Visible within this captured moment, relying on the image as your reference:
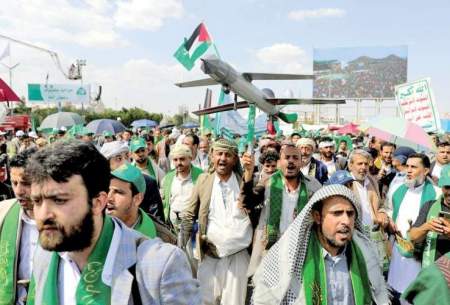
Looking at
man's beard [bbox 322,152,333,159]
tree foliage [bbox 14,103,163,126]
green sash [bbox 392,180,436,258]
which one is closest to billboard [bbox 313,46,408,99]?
tree foliage [bbox 14,103,163,126]

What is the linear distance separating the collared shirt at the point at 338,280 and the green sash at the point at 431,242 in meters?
1.22

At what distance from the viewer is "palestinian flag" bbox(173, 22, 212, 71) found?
1232 centimetres

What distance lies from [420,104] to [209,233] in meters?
5.52

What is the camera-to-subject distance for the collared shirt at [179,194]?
4.85m

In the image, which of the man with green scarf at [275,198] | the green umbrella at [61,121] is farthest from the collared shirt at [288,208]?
the green umbrella at [61,121]

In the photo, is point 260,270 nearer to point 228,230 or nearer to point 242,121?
point 228,230

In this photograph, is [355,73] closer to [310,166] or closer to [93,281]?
[310,166]

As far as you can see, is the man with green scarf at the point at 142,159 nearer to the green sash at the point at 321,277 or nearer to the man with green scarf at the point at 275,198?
the man with green scarf at the point at 275,198

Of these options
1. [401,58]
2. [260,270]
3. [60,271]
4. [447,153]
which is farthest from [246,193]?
[401,58]

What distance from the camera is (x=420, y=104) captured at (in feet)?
25.1

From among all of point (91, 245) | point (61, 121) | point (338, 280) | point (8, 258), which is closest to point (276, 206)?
point (338, 280)

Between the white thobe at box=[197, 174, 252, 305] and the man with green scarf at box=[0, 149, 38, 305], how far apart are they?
1.80 meters

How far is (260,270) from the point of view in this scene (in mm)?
2572

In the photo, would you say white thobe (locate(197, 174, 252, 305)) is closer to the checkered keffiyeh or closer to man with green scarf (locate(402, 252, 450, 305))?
the checkered keffiyeh
